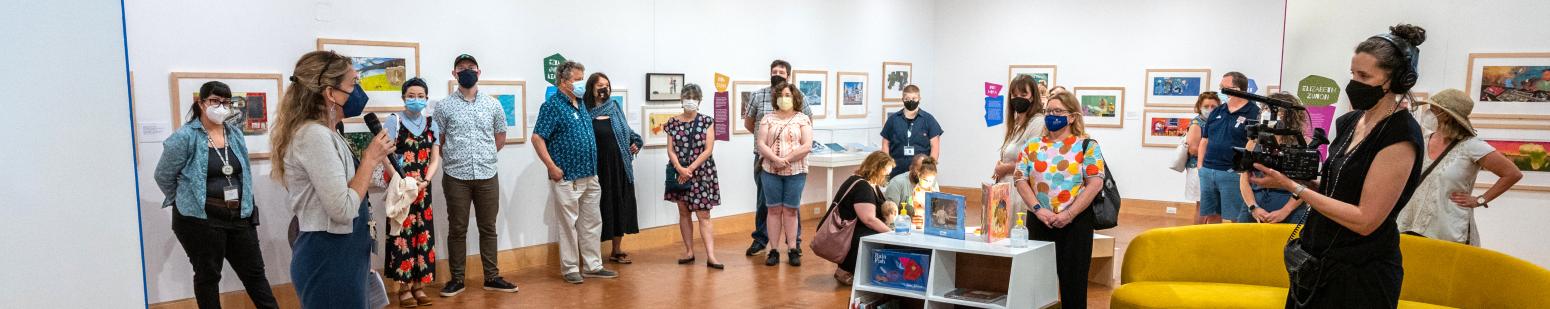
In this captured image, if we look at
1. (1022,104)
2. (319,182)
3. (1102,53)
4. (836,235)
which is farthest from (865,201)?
(1102,53)

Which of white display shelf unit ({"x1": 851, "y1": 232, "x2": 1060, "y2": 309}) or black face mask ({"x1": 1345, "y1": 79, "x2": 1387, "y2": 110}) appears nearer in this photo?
black face mask ({"x1": 1345, "y1": 79, "x2": 1387, "y2": 110})

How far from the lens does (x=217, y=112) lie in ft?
16.9

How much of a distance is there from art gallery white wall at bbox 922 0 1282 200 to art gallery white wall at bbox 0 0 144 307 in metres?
10.1

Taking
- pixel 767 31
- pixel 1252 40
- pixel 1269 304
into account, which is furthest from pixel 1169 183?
pixel 1269 304

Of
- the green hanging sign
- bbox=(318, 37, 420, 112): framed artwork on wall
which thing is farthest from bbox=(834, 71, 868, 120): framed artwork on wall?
bbox=(318, 37, 420, 112): framed artwork on wall

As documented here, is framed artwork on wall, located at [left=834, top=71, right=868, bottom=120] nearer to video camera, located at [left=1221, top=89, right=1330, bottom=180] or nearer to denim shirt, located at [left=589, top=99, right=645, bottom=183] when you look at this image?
denim shirt, located at [left=589, top=99, right=645, bottom=183]

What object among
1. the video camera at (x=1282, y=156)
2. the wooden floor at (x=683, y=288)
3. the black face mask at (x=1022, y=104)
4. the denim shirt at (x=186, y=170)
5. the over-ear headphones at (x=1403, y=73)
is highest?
the over-ear headphones at (x=1403, y=73)

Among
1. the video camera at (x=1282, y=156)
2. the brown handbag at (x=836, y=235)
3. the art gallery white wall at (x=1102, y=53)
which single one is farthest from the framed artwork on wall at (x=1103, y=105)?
the video camera at (x=1282, y=156)

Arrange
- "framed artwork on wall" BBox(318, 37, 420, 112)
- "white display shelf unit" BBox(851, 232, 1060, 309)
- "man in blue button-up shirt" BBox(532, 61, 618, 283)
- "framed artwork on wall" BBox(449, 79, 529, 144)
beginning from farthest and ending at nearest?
"framed artwork on wall" BBox(449, 79, 529, 144) < "man in blue button-up shirt" BBox(532, 61, 618, 283) < "framed artwork on wall" BBox(318, 37, 420, 112) < "white display shelf unit" BBox(851, 232, 1060, 309)

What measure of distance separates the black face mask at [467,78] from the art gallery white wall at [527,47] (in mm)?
439

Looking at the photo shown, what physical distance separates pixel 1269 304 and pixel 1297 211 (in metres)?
1.52

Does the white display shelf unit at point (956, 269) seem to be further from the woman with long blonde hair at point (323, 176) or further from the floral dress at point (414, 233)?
the floral dress at point (414, 233)

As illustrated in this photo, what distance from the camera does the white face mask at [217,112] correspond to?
202 inches

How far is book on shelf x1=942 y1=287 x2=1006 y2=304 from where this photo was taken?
4906 millimetres
